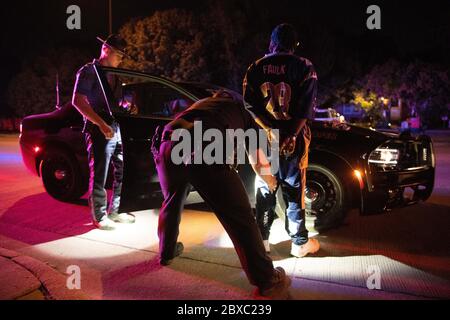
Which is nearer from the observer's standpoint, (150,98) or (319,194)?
(319,194)

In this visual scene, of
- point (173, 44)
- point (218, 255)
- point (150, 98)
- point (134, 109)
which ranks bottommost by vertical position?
point (218, 255)

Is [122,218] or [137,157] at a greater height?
[137,157]

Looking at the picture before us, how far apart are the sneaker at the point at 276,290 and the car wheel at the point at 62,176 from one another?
3257mm

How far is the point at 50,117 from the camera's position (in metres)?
5.71

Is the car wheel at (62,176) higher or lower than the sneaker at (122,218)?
higher

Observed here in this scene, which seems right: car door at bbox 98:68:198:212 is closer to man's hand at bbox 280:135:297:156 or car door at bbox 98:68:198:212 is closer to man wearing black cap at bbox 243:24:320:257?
man wearing black cap at bbox 243:24:320:257

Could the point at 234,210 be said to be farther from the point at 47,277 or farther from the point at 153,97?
the point at 153,97

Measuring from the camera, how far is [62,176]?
5.75m

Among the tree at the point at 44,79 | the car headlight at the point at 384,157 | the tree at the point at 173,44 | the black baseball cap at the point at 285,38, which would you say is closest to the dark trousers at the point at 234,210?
the black baseball cap at the point at 285,38

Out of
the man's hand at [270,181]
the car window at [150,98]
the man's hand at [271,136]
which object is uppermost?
the car window at [150,98]

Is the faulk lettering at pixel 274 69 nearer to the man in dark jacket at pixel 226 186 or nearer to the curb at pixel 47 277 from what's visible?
the man in dark jacket at pixel 226 186

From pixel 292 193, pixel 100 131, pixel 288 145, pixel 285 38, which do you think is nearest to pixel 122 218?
pixel 100 131

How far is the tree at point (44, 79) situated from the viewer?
99.1 feet

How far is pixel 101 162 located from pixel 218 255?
61.7 inches
